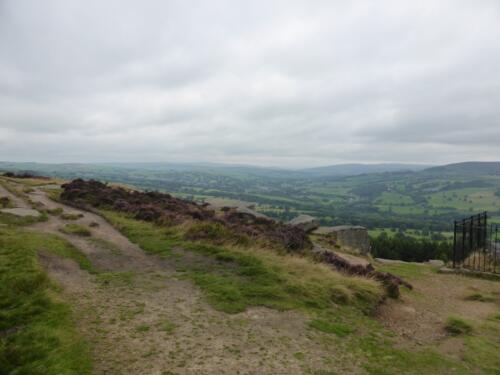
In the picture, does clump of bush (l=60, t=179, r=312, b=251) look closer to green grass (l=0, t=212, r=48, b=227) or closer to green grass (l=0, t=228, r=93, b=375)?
green grass (l=0, t=212, r=48, b=227)

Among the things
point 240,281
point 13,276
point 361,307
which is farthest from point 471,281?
point 13,276

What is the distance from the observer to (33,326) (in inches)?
220

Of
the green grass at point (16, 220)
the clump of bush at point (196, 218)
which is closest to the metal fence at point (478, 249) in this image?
the clump of bush at point (196, 218)

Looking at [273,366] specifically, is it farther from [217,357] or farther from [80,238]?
Answer: [80,238]

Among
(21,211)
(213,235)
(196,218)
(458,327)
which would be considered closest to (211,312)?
(458,327)

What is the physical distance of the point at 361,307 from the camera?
Answer: 355 inches

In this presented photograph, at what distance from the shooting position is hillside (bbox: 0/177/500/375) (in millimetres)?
5246

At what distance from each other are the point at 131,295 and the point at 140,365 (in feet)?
10.8

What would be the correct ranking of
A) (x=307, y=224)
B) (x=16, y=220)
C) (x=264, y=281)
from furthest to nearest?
(x=307, y=224) < (x=16, y=220) < (x=264, y=281)

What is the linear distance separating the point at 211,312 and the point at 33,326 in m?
3.43

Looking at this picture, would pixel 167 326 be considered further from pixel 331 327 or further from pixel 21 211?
pixel 21 211

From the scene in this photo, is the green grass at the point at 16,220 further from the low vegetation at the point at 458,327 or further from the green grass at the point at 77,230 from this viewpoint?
the low vegetation at the point at 458,327

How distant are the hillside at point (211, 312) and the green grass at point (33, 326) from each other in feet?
0.07

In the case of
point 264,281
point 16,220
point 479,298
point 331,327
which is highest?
point 16,220
